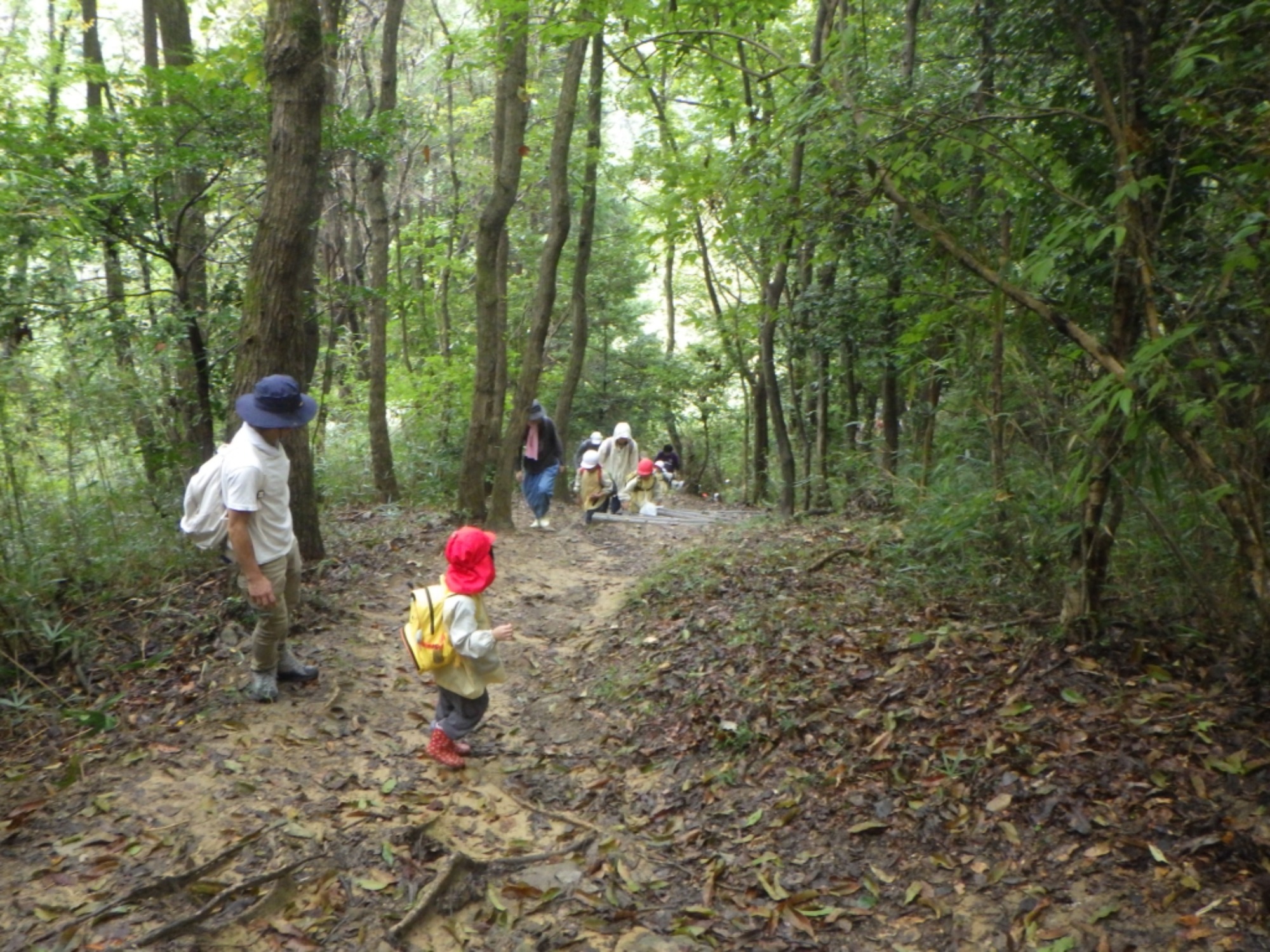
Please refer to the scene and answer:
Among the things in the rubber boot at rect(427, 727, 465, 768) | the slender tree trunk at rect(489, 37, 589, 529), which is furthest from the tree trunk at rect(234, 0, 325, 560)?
the slender tree trunk at rect(489, 37, 589, 529)

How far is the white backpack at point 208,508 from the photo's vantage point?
18.6 ft

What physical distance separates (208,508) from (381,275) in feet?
32.2

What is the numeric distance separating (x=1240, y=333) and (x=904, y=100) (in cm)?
246

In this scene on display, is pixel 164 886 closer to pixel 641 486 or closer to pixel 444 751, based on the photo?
pixel 444 751

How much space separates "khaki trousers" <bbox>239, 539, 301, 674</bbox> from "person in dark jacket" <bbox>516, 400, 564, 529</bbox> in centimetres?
807

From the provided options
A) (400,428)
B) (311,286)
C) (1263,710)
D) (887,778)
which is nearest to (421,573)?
(311,286)

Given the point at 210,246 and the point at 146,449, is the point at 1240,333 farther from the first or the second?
the point at 210,246

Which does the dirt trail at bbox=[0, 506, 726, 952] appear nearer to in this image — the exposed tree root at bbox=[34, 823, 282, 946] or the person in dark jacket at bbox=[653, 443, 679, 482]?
the exposed tree root at bbox=[34, 823, 282, 946]

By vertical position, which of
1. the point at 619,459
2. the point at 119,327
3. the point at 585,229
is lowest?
the point at 619,459

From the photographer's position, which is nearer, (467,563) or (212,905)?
(212,905)

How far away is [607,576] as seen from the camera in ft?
37.8

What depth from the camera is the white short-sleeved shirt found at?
556cm

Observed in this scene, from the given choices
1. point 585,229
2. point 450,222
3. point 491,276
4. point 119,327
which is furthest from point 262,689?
point 450,222

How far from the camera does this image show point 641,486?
57.3 ft
